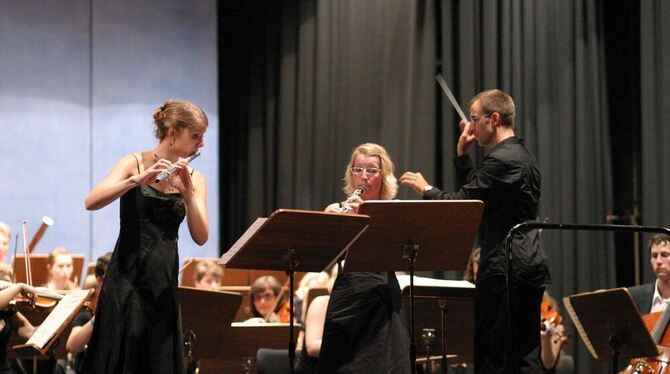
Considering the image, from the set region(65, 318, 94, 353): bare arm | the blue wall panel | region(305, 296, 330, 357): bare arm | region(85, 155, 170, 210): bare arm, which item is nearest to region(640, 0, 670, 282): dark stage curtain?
region(305, 296, 330, 357): bare arm

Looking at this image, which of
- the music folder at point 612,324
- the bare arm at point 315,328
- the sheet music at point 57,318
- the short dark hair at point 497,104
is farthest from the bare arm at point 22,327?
the music folder at point 612,324

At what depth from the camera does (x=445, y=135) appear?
8992 millimetres

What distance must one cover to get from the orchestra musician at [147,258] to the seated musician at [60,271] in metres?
4.35

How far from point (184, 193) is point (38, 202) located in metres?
6.52

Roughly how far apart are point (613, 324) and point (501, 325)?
719mm

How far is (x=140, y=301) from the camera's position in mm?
4156

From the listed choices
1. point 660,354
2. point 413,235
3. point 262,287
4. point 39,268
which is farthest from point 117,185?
point 39,268

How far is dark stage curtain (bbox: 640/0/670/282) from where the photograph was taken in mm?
7438

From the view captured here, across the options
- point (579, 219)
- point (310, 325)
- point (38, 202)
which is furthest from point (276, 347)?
point (38, 202)

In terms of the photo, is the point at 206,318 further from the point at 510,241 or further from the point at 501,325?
the point at 510,241

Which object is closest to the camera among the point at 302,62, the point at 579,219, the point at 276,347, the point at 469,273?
the point at 276,347

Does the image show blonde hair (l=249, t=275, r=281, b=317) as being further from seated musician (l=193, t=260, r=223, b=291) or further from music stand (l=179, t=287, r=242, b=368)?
music stand (l=179, t=287, r=242, b=368)

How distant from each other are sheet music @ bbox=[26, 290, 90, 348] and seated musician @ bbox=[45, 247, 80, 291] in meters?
3.06

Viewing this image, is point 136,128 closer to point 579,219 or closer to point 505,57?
point 505,57
